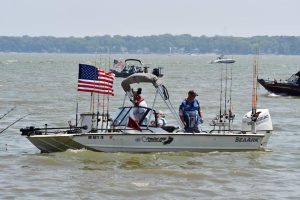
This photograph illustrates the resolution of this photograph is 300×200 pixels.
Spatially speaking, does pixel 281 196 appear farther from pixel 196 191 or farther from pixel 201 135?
pixel 201 135

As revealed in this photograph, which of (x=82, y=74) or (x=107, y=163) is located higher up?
(x=82, y=74)

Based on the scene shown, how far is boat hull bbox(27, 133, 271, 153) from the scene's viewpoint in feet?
75.6

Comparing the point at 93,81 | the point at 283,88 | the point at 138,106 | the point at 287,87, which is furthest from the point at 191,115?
the point at 283,88

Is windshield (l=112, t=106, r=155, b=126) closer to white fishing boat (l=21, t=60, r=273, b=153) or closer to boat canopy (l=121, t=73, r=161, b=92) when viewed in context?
white fishing boat (l=21, t=60, r=273, b=153)

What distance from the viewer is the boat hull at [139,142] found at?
23.0 metres

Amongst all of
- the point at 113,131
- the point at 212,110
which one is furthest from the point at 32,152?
the point at 212,110

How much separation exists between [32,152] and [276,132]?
11129 mm

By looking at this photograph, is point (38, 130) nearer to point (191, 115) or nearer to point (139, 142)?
point (139, 142)

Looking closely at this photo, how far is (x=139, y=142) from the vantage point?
76.3 ft

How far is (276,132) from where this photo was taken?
107 ft

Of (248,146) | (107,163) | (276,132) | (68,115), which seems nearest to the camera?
(107,163)

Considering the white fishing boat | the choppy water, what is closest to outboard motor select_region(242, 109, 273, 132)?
the white fishing boat

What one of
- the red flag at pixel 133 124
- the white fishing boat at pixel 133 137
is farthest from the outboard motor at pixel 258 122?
the red flag at pixel 133 124

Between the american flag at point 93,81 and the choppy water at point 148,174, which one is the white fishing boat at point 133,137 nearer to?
the choppy water at point 148,174
